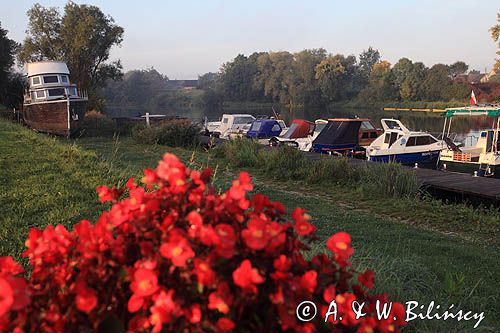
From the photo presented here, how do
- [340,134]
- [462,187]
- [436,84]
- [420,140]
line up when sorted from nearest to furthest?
[462,187] < [420,140] < [340,134] < [436,84]

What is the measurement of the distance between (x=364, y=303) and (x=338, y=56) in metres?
92.0

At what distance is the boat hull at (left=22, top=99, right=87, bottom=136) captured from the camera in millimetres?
25109

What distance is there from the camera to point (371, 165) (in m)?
13.2

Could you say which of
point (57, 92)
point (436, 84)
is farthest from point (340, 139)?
point (436, 84)

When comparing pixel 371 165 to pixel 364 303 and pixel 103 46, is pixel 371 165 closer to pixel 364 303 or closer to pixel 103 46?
pixel 364 303

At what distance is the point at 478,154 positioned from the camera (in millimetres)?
18438

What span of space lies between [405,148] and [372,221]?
10622 mm

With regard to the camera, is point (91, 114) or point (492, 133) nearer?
point (492, 133)

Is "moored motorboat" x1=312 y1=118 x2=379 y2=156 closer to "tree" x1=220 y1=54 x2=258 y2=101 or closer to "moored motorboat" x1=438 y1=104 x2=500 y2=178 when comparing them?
"moored motorboat" x1=438 y1=104 x2=500 y2=178

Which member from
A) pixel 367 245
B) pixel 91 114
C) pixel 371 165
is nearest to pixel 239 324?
pixel 367 245

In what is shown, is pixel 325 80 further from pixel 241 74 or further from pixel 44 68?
pixel 44 68

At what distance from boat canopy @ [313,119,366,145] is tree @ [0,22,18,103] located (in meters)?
27.9

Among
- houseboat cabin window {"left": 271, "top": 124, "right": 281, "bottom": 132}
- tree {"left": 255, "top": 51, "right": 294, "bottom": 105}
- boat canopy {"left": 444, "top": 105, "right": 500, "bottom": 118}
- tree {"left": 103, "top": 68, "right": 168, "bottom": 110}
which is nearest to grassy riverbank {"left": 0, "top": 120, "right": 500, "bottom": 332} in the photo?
boat canopy {"left": 444, "top": 105, "right": 500, "bottom": 118}

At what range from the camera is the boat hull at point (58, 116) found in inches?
989
